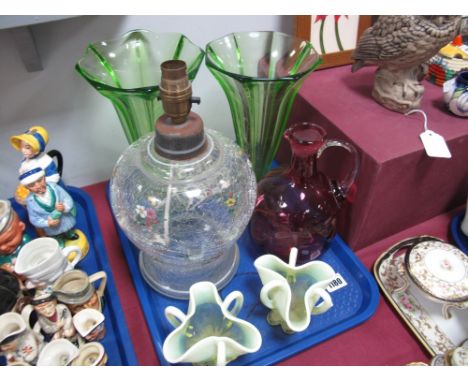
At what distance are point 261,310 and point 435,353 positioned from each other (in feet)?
0.96

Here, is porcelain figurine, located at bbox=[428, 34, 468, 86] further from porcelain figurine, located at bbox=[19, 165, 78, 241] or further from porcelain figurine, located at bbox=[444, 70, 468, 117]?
porcelain figurine, located at bbox=[19, 165, 78, 241]

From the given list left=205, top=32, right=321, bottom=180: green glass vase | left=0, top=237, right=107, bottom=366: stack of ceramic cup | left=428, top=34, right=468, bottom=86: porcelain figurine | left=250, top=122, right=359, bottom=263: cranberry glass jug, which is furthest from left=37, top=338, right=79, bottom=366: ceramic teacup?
left=428, top=34, right=468, bottom=86: porcelain figurine

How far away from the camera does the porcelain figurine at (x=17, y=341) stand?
537 millimetres

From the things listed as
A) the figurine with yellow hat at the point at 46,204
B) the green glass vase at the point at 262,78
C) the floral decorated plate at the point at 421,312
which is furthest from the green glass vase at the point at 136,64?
the floral decorated plate at the point at 421,312

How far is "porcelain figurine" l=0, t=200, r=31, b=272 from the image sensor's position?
2.09 ft

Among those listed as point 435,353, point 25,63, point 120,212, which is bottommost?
point 435,353

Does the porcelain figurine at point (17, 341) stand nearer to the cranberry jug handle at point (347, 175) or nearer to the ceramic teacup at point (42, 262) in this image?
the ceramic teacup at point (42, 262)

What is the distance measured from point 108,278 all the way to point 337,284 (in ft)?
1.40

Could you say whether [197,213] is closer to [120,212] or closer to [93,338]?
[120,212]

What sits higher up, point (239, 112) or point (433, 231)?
point (239, 112)

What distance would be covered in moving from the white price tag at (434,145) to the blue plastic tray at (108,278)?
60 centimetres
